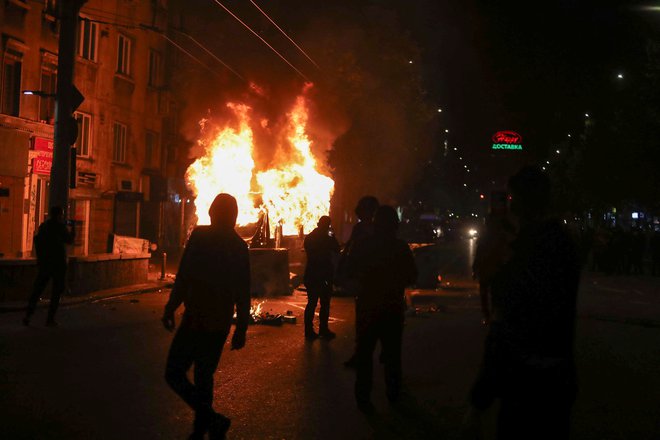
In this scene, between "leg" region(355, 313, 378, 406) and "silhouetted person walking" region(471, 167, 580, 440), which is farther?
"leg" region(355, 313, 378, 406)

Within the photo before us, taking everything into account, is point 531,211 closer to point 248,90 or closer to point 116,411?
point 116,411

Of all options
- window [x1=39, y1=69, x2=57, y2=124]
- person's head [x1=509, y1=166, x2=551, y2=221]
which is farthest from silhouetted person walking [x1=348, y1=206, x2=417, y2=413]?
window [x1=39, y1=69, x2=57, y2=124]

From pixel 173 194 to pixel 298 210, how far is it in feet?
38.1

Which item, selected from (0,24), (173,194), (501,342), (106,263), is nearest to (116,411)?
(501,342)

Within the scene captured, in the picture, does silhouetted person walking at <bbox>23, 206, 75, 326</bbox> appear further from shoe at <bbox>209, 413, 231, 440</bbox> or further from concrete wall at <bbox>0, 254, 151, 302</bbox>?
shoe at <bbox>209, 413, 231, 440</bbox>

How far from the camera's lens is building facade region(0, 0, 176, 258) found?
23797 mm

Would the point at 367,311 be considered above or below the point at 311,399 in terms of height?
above

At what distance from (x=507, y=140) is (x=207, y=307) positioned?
147 ft

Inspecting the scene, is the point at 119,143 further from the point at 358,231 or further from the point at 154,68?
the point at 358,231

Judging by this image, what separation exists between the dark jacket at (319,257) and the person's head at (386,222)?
150 inches

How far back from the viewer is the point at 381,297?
23.1ft

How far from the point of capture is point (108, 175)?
99.0 feet

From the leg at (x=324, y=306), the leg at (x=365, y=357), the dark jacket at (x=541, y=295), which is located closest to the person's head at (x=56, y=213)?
the leg at (x=324, y=306)

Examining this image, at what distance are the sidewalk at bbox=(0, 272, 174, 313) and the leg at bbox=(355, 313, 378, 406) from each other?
8.62 meters
